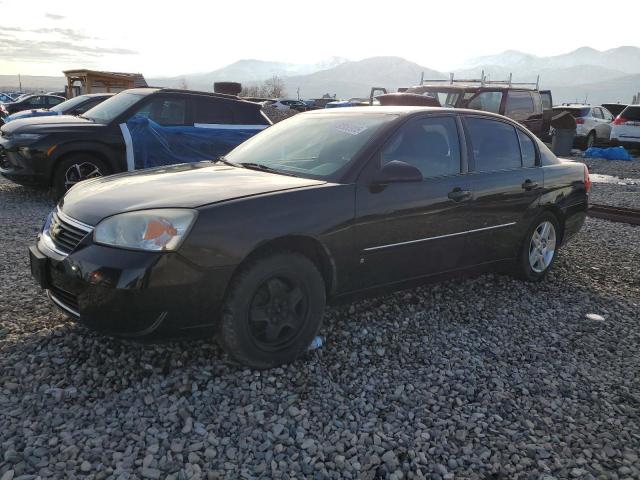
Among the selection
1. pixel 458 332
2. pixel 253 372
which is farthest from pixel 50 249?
pixel 458 332

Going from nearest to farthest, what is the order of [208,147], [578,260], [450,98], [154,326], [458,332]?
[154,326] < [458,332] < [578,260] < [208,147] < [450,98]

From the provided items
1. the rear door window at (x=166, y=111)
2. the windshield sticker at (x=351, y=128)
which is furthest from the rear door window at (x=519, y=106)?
the windshield sticker at (x=351, y=128)

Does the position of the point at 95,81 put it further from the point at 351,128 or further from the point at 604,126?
the point at 351,128

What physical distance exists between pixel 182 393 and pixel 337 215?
1339mm

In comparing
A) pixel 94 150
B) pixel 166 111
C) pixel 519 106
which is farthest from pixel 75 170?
pixel 519 106

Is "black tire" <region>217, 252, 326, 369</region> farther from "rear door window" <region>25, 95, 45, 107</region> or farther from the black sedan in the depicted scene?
"rear door window" <region>25, 95, 45, 107</region>

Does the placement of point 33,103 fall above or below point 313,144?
above

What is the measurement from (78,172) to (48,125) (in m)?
0.77

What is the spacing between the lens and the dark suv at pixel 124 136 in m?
7.22

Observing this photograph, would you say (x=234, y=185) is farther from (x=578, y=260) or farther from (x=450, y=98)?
(x=450, y=98)

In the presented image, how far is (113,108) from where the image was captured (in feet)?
25.9

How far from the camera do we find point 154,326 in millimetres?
2723

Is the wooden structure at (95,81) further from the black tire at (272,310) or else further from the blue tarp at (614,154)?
the black tire at (272,310)

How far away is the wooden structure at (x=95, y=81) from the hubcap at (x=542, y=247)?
20195 millimetres
